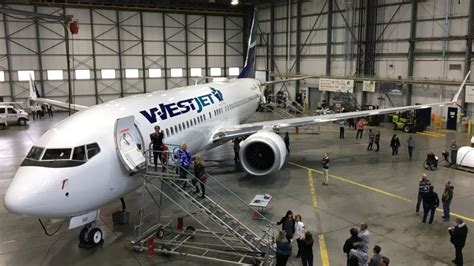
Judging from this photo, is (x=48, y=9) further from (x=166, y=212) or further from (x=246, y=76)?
(x=166, y=212)

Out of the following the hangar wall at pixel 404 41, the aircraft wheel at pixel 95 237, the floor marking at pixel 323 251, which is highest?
the hangar wall at pixel 404 41

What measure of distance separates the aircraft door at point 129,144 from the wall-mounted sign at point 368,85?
3202 centimetres

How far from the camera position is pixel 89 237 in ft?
45.3

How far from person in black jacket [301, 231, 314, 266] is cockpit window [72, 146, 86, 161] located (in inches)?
281

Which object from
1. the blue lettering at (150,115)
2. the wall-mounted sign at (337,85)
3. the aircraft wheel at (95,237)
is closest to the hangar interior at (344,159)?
the aircraft wheel at (95,237)

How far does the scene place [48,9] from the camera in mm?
49562

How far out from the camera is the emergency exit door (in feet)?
117

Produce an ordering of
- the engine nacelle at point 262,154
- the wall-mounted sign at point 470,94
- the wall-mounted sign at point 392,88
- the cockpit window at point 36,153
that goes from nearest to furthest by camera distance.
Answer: the cockpit window at point 36,153
the engine nacelle at point 262,154
the wall-mounted sign at point 470,94
the wall-mounted sign at point 392,88

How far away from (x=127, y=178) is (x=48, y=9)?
4385 cm

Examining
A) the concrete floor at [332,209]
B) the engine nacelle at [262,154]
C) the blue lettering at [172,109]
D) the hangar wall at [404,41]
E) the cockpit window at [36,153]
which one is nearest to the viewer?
the cockpit window at [36,153]

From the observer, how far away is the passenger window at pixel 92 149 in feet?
41.7

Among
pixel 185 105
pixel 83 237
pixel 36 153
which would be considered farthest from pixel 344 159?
pixel 36 153

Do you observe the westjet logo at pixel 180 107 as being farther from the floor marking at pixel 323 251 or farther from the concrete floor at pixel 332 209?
the floor marking at pixel 323 251

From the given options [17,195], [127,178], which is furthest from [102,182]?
[17,195]
